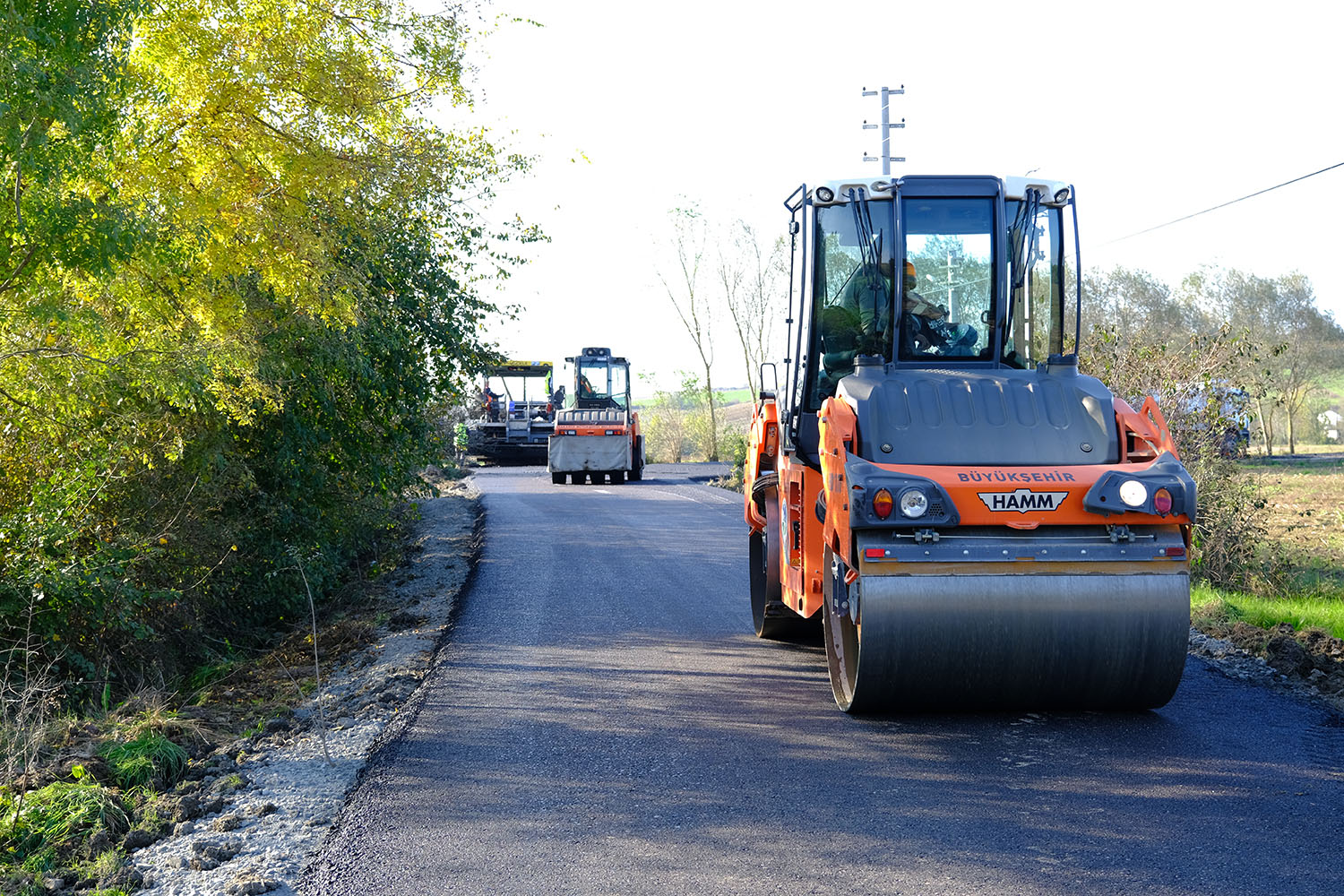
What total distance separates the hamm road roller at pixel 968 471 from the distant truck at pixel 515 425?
3042cm

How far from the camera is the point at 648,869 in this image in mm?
4496

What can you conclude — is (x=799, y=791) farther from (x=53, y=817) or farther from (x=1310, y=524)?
(x=1310, y=524)

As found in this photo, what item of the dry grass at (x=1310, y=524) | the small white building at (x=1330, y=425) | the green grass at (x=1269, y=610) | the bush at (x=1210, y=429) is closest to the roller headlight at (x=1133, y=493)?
the green grass at (x=1269, y=610)

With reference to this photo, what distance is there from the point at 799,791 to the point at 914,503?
151cm

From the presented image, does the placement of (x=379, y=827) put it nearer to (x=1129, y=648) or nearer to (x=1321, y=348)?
(x=1129, y=648)

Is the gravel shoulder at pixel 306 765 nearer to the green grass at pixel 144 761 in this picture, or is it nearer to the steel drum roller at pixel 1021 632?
the green grass at pixel 144 761

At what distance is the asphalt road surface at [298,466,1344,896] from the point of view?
4.41 m

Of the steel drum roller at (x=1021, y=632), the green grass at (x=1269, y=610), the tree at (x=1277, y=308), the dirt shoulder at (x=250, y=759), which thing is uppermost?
the tree at (x=1277, y=308)

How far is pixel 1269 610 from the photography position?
946cm

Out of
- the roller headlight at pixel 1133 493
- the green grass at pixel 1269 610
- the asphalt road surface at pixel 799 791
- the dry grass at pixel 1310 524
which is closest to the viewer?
the asphalt road surface at pixel 799 791

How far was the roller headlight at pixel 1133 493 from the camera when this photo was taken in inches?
227

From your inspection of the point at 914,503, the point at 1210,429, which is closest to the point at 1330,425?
the point at 1210,429

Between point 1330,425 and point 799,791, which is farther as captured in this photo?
point 1330,425

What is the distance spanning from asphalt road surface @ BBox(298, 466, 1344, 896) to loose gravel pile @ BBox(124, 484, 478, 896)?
0.55ft
